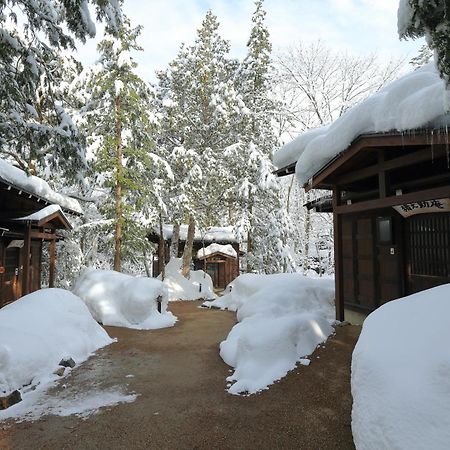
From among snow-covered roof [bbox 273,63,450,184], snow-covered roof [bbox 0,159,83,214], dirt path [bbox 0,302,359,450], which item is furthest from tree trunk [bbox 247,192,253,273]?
dirt path [bbox 0,302,359,450]

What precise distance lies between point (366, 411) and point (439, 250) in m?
5.12

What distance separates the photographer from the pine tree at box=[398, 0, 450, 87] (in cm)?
293

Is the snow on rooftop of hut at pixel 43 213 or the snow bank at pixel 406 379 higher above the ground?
the snow on rooftop of hut at pixel 43 213

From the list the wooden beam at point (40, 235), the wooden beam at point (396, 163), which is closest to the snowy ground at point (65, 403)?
the wooden beam at point (396, 163)

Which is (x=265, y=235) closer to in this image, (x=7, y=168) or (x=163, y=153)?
(x=163, y=153)

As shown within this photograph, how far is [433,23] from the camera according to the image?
3.06 metres

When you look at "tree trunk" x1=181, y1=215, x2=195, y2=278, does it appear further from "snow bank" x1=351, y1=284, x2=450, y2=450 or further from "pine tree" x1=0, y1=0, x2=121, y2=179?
"snow bank" x1=351, y1=284, x2=450, y2=450

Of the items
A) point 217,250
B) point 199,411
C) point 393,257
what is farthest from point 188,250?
point 199,411

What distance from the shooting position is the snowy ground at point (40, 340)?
5.03 metres

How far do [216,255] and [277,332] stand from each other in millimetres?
17490

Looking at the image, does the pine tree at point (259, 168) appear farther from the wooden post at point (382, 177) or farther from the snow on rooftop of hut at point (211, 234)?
the wooden post at point (382, 177)

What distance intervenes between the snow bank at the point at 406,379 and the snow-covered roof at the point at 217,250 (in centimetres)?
2030

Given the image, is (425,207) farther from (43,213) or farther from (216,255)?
(216,255)

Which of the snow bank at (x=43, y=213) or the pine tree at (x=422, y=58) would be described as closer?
the snow bank at (x=43, y=213)
